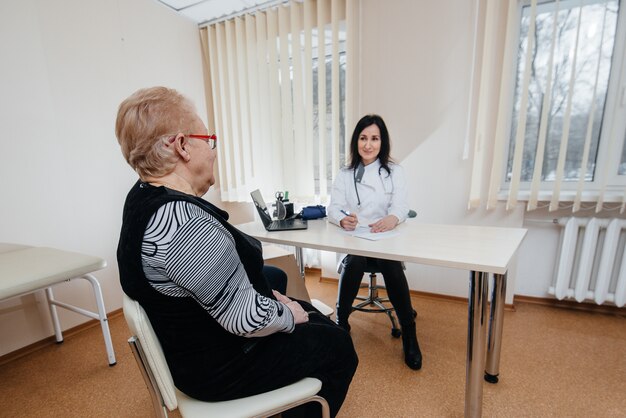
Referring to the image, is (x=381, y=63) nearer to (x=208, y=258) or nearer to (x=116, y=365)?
(x=208, y=258)

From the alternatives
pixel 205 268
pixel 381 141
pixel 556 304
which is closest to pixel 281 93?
pixel 381 141

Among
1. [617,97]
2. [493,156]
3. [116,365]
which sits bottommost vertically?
[116,365]

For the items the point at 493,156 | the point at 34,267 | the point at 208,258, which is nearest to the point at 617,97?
the point at 493,156

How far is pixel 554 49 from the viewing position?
1909 millimetres

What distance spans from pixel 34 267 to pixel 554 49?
3.21m

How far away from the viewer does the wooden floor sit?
141cm

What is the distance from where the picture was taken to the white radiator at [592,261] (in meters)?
1.97

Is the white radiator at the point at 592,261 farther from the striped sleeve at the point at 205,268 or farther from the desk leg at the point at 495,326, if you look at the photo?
the striped sleeve at the point at 205,268

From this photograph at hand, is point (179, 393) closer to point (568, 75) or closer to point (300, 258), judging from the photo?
point (300, 258)

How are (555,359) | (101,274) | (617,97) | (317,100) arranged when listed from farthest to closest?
(317,100)
(101,274)
(617,97)
(555,359)

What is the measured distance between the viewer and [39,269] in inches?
57.6

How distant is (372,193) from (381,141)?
13.6 inches

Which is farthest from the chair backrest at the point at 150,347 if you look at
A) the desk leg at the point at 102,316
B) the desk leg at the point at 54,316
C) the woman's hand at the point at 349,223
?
the desk leg at the point at 54,316

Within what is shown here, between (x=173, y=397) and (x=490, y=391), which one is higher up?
(x=173, y=397)
